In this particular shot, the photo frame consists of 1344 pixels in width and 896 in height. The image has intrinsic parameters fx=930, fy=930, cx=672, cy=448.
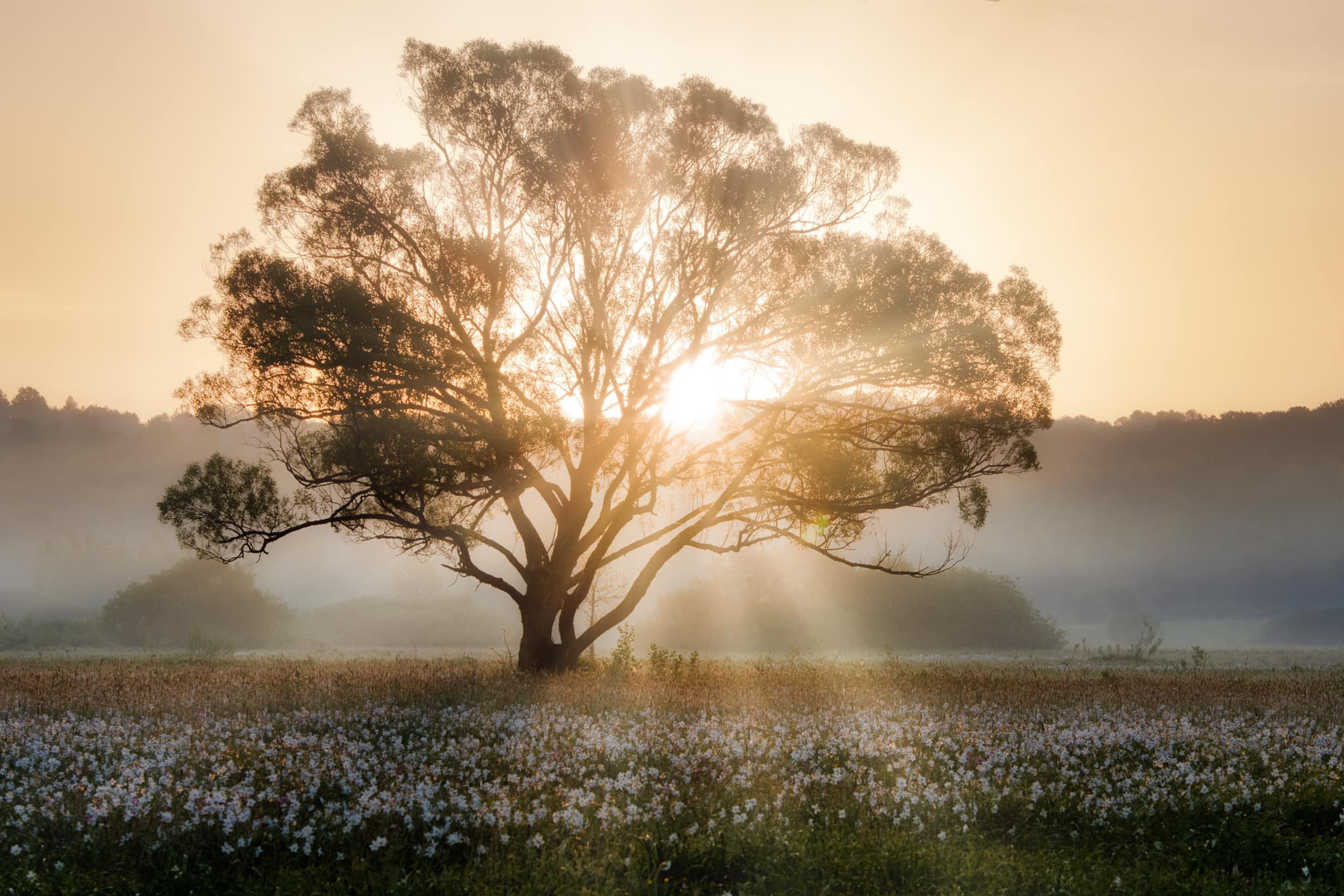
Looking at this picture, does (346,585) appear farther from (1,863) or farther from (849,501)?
(1,863)

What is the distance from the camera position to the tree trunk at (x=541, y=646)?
20938 millimetres

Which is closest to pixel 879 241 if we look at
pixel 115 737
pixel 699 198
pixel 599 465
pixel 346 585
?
pixel 699 198

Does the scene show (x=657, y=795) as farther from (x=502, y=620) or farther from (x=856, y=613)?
(x=502, y=620)

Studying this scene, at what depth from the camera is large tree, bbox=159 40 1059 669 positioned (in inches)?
786

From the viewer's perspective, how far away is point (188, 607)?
165 feet

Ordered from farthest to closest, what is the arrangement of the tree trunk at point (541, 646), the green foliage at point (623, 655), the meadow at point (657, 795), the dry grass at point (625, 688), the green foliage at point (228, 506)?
the tree trunk at point (541, 646), the green foliage at point (623, 655), the green foliage at point (228, 506), the dry grass at point (625, 688), the meadow at point (657, 795)

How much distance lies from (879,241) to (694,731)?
14.0 metres

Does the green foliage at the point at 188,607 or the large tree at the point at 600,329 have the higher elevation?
the large tree at the point at 600,329

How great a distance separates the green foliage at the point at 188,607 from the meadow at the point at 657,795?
4040 cm

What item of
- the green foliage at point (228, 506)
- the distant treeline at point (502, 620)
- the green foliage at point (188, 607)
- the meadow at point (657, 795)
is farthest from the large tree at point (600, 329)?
the green foliage at point (188, 607)

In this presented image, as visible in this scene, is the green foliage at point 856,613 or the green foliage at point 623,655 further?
the green foliage at point 856,613

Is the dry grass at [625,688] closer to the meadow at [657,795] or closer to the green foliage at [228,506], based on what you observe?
the meadow at [657,795]

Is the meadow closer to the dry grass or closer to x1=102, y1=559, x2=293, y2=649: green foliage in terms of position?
the dry grass

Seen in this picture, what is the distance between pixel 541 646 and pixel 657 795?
1380 cm
